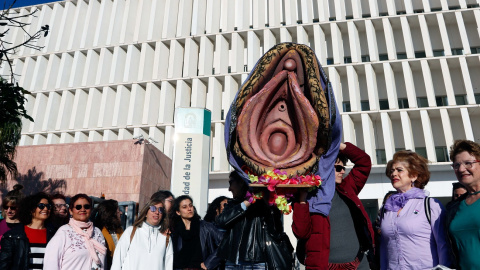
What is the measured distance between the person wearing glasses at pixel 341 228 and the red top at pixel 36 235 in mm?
3187

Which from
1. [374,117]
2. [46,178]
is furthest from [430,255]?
[374,117]

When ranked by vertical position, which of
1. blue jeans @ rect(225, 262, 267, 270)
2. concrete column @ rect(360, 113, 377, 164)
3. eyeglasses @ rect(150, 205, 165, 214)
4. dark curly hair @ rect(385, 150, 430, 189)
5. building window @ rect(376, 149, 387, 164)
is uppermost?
concrete column @ rect(360, 113, 377, 164)

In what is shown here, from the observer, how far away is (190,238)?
4984 millimetres

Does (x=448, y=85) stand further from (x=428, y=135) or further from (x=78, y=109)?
(x=78, y=109)

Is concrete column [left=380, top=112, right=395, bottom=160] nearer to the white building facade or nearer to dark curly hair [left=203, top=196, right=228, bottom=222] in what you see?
the white building facade

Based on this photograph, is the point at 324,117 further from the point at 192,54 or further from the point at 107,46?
the point at 107,46

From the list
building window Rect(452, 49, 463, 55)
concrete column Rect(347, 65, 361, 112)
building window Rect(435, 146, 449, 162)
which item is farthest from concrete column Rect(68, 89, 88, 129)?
building window Rect(452, 49, 463, 55)

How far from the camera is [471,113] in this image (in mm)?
23297

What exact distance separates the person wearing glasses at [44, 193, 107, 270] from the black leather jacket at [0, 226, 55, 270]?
278 mm

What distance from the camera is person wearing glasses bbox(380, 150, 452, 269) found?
10.3 ft

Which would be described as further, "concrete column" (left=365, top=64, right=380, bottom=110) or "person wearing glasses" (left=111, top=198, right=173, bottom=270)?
"concrete column" (left=365, top=64, right=380, bottom=110)

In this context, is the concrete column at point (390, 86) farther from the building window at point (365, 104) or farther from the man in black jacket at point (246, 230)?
the man in black jacket at point (246, 230)

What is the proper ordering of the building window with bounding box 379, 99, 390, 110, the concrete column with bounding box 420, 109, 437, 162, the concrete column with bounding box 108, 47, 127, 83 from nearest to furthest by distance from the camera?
the concrete column with bounding box 420, 109, 437, 162, the building window with bounding box 379, 99, 390, 110, the concrete column with bounding box 108, 47, 127, 83

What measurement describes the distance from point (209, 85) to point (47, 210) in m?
22.3
